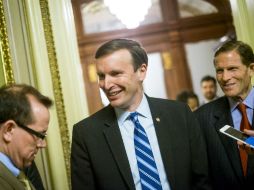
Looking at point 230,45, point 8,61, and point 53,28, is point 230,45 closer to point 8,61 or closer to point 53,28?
point 53,28

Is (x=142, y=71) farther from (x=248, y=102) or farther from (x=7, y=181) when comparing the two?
(x=7, y=181)

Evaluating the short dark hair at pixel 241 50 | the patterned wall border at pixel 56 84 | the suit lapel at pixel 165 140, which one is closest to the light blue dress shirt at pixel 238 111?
the short dark hair at pixel 241 50

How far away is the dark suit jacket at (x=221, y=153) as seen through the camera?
2.24 meters

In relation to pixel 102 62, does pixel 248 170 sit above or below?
below

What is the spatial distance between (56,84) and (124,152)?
0.74m

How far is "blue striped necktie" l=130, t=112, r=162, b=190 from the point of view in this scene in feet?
6.48

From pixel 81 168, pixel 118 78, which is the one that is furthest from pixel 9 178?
pixel 118 78

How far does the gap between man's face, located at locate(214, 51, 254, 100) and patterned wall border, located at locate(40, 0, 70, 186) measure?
3.35 ft

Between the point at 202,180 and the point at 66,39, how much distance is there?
1234mm

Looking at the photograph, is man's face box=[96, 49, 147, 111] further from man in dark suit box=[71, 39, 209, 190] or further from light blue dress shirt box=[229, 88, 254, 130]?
light blue dress shirt box=[229, 88, 254, 130]

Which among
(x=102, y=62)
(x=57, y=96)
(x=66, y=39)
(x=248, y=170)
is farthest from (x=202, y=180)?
(x=66, y=39)

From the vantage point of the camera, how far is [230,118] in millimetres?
2361

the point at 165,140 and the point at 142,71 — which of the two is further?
the point at 142,71

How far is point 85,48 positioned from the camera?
713 cm
